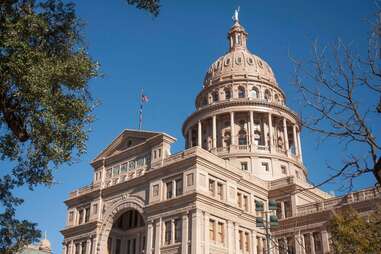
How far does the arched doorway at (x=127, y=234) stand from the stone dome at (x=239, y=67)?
1284 inches

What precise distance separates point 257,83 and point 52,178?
61964 mm

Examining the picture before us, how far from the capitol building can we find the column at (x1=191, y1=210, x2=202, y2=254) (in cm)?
9

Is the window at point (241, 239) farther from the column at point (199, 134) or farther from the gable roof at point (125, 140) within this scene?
the column at point (199, 134)

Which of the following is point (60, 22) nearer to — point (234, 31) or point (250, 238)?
point (250, 238)

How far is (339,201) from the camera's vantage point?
51.4 metres

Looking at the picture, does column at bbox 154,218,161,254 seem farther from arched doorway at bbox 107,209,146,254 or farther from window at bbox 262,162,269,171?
window at bbox 262,162,269,171

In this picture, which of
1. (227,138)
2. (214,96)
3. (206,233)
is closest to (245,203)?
(206,233)

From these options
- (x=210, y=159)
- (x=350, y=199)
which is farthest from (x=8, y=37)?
(x=350, y=199)

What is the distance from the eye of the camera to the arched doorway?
56.2m

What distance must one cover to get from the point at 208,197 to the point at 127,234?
15.4 m

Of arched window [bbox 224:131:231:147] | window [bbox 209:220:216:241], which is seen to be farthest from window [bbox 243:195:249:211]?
arched window [bbox 224:131:231:147]

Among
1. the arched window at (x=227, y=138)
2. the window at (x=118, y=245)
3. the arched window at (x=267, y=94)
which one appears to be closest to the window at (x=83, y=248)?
the window at (x=118, y=245)

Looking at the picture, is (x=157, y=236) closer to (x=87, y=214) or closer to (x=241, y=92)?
(x=87, y=214)

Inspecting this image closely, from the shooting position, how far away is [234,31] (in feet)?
299
